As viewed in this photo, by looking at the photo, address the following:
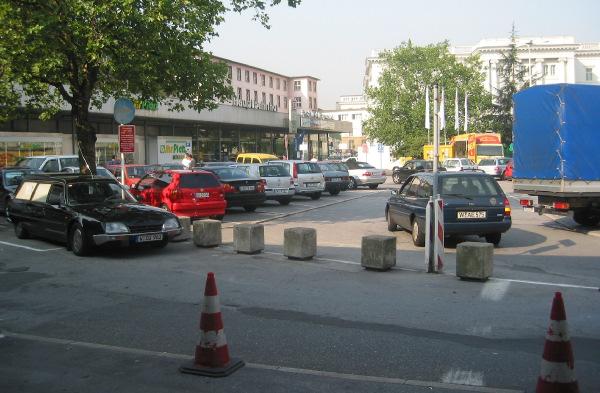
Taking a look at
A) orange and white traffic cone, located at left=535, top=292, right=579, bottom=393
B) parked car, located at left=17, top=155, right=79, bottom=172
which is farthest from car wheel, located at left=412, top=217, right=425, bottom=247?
parked car, located at left=17, top=155, right=79, bottom=172

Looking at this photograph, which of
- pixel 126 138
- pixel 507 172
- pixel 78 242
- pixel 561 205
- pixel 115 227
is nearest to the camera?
pixel 115 227

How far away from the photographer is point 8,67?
14.7 metres

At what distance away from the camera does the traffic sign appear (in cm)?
1449

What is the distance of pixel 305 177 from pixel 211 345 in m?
20.0

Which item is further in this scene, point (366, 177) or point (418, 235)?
point (366, 177)

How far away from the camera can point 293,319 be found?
680 cm

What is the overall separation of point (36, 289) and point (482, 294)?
6251 mm

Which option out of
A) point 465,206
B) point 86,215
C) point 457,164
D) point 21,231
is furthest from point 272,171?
point 457,164

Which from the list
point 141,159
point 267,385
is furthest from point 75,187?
point 141,159

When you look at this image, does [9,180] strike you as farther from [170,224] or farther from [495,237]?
[495,237]

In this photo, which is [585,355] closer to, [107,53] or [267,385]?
[267,385]

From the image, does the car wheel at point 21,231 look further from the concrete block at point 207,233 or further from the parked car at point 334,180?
the parked car at point 334,180

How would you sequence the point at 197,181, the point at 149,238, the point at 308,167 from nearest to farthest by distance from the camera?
the point at 149,238
the point at 197,181
the point at 308,167

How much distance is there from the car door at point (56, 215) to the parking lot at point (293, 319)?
37 centimetres
